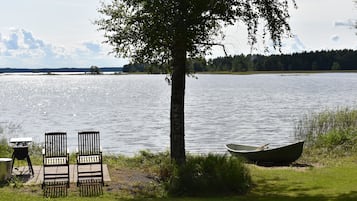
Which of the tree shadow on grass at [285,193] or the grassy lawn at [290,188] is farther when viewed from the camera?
the grassy lawn at [290,188]

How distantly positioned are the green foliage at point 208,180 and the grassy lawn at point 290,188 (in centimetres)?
35

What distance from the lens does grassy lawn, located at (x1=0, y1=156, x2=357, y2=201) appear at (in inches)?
385

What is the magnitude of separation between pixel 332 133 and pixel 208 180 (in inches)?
387

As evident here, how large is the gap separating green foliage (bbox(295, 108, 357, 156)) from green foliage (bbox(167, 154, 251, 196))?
7.18 metres

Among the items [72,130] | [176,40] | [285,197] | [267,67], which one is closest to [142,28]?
[176,40]

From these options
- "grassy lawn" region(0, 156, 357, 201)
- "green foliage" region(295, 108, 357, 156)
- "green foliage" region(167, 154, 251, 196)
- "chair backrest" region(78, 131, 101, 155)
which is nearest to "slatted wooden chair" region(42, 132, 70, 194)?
"grassy lawn" region(0, 156, 357, 201)

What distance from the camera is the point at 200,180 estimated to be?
34.3 ft

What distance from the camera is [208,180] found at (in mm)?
10516

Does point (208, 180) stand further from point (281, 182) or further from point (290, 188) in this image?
point (281, 182)

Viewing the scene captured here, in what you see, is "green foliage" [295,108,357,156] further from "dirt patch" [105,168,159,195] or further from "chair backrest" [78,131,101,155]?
"chair backrest" [78,131,101,155]

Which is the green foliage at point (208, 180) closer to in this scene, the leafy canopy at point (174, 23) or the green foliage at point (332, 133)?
the leafy canopy at point (174, 23)

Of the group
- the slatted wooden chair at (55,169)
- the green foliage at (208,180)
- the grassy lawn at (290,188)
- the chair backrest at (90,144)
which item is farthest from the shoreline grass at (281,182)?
the chair backrest at (90,144)

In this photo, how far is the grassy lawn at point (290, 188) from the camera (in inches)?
385

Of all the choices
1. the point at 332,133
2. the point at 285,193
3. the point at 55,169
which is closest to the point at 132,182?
the point at 55,169
